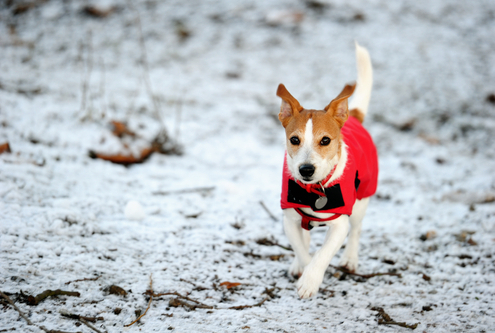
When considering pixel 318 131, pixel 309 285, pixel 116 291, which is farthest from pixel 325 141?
pixel 116 291

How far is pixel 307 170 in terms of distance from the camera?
227cm

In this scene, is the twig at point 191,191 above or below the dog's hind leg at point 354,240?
below

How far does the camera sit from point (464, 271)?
2.86m

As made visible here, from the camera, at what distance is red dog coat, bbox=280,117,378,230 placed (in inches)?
95.1

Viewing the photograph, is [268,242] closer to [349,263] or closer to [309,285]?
[349,263]

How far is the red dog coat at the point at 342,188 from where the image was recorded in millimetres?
2416

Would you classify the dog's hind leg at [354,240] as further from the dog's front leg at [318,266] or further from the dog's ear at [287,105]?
the dog's ear at [287,105]

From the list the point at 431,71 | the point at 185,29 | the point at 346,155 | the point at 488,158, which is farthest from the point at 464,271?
the point at 185,29

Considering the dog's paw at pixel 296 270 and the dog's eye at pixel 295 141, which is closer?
the dog's eye at pixel 295 141

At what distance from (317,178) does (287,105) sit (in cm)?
62

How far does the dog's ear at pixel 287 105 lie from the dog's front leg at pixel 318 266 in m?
0.81

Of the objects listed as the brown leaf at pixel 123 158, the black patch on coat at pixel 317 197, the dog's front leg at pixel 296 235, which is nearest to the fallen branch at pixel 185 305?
the dog's front leg at pixel 296 235

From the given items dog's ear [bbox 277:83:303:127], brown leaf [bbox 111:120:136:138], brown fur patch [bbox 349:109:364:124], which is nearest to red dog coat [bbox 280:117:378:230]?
dog's ear [bbox 277:83:303:127]

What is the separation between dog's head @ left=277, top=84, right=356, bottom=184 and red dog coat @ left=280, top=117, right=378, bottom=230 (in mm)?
85
